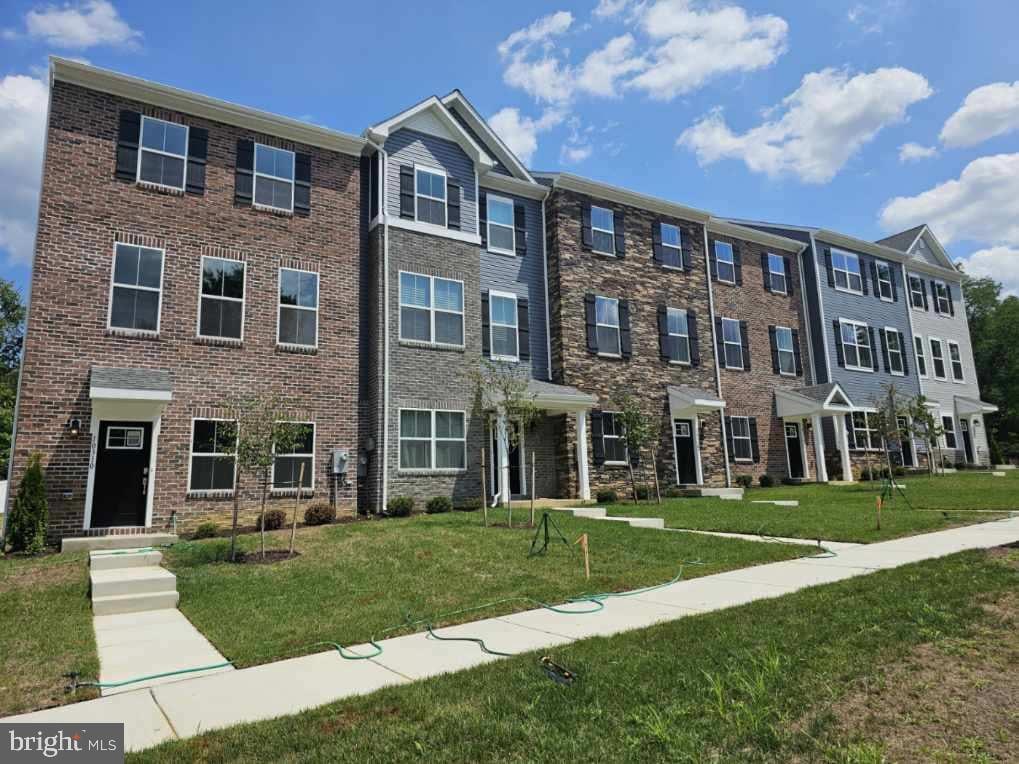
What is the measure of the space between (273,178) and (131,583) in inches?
435

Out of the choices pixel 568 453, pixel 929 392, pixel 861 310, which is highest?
pixel 861 310

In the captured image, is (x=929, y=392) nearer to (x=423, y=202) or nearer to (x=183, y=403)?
(x=423, y=202)

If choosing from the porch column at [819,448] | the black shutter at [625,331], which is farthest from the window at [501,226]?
the porch column at [819,448]

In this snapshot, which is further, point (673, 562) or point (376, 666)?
point (673, 562)

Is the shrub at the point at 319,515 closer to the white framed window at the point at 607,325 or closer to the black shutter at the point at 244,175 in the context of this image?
the black shutter at the point at 244,175

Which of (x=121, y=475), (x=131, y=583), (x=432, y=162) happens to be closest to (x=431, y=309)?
(x=432, y=162)

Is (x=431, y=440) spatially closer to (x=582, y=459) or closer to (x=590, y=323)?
(x=582, y=459)

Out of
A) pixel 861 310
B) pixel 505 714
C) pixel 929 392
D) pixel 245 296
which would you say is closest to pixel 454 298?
pixel 245 296

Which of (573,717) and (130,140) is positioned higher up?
(130,140)

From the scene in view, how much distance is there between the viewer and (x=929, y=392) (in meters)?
31.4

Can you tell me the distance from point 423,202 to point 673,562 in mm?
12431

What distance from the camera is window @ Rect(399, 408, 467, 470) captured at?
53.9 ft

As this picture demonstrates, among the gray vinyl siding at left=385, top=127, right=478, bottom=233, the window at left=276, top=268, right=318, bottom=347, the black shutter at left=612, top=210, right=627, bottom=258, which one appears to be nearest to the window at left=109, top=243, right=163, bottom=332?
the window at left=276, top=268, right=318, bottom=347

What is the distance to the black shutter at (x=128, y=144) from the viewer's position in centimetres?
1420
